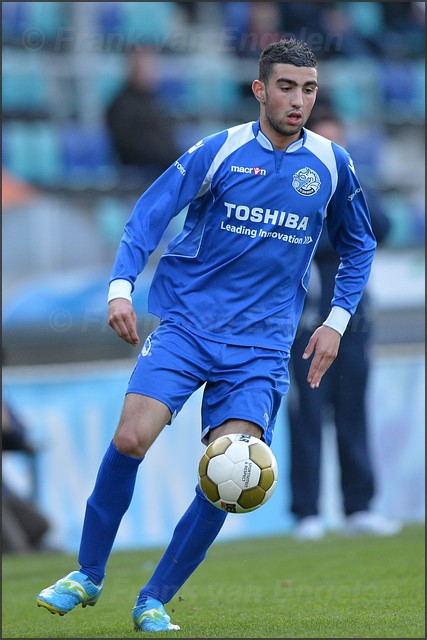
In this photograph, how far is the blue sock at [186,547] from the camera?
520 centimetres

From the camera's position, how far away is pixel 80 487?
419 inches

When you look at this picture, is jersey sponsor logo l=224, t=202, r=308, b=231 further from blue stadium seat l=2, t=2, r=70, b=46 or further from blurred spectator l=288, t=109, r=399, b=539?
blue stadium seat l=2, t=2, r=70, b=46

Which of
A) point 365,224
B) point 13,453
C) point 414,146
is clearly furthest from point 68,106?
point 365,224

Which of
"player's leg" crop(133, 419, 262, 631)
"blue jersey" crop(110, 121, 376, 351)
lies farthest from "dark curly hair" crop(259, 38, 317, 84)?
"player's leg" crop(133, 419, 262, 631)

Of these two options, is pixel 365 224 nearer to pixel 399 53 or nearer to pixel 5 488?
pixel 5 488

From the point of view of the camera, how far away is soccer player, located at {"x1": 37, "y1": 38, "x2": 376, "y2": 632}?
5098mm

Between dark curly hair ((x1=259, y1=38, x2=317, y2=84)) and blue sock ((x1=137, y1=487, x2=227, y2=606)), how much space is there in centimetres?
180

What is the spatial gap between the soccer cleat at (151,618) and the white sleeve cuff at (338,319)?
4.61ft

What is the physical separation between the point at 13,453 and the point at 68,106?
21.4 feet

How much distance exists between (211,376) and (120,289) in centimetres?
55

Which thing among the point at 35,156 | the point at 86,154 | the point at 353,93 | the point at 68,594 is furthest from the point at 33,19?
the point at 68,594

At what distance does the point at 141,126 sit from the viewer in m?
14.3

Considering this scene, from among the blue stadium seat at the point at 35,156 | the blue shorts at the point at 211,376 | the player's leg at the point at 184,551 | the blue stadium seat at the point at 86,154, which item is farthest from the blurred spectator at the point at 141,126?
the player's leg at the point at 184,551

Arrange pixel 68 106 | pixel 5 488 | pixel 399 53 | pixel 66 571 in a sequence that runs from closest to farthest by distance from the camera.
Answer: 1. pixel 66 571
2. pixel 5 488
3. pixel 68 106
4. pixel 399 53
